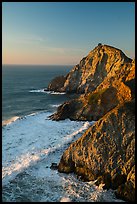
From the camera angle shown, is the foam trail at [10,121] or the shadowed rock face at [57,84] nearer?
the foam trail at [10,121]

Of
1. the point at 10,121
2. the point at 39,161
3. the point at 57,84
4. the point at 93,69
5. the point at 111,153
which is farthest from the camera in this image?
the point at 57,84

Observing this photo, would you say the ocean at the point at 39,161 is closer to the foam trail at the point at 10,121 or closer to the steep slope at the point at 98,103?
the foam trail at the point at 10,121

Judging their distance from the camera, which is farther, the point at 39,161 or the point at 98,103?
the point at 98,103

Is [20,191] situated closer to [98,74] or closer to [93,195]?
[93,195]

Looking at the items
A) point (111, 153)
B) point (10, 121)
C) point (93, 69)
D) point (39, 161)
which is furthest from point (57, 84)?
point (111, 153)

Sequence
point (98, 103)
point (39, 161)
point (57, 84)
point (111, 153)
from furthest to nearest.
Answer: point (57, 84) < point (98, 103) < point (39, 161) < point (111, 153)

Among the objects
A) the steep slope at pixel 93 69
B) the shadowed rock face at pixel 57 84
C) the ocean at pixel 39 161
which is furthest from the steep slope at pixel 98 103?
the shadowed rock face at pixel 57 84

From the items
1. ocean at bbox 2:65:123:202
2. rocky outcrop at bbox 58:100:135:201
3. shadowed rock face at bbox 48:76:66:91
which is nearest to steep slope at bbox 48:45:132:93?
shadowed rock face at bbox 48:76:66:91

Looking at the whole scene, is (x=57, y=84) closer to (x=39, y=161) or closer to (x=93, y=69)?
(x=93, y=69)

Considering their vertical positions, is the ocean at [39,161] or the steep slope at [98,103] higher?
the steep slope at [98,103]
